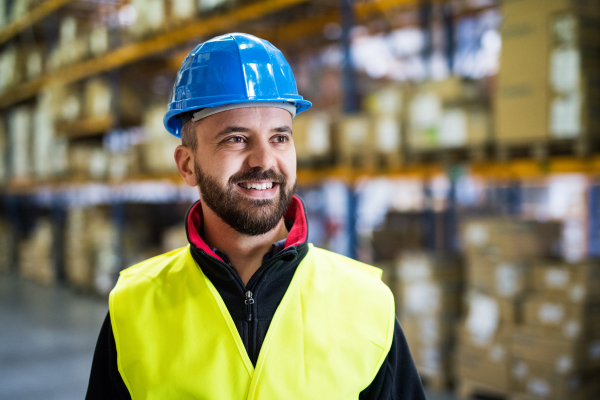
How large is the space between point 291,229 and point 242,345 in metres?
0.38

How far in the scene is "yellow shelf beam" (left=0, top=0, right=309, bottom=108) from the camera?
20.1ft

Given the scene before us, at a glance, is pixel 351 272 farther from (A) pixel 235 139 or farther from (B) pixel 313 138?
(B) pixel 313 138

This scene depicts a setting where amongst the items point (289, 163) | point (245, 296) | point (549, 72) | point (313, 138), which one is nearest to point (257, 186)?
point (289, 163)

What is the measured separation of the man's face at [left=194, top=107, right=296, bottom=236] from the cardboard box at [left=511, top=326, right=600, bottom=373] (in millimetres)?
3119

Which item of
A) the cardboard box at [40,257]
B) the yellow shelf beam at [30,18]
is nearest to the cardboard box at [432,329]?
the cardboard box at [40,257]

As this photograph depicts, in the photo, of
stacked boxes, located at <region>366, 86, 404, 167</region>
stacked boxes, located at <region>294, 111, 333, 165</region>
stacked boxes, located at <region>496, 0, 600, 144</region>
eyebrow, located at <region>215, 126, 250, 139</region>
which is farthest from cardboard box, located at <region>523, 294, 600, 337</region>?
eyebrow, located at <region>215, 126, 250, 139</region>

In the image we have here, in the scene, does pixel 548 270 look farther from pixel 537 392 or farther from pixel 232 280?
pixel 232 280

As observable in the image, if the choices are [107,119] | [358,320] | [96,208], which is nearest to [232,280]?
[358,320]

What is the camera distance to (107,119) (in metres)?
9.01

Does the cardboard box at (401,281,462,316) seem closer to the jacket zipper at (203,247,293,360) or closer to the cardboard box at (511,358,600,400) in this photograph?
the cardboard box at (511,358,600,400)

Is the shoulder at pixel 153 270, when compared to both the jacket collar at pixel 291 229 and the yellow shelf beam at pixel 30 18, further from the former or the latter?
the yellow shelf beam at pixel 30 18

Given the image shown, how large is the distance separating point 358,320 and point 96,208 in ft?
31.4

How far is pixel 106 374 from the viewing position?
5.25 feet

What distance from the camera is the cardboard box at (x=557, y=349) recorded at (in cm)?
377
